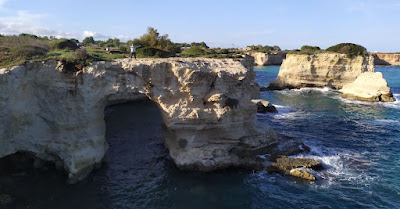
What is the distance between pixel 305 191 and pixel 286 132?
42.5 feet

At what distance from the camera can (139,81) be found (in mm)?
21422

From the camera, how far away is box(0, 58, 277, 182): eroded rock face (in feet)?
64.4

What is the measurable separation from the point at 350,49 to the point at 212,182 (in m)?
58.1

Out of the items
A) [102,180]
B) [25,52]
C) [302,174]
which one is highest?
[25,52]

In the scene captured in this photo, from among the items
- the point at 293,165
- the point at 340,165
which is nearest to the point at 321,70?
the point at 340,165

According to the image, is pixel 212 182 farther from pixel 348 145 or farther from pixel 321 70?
pixel 321 70

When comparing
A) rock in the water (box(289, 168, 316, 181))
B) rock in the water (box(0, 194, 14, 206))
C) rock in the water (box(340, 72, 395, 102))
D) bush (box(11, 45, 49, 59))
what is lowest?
rock in the water (box(0, 194, 14, 206))

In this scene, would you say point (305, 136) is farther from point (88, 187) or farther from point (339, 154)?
point (88, 187)

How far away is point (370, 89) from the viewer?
52.8m

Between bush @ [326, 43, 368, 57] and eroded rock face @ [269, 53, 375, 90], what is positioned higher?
bush @ [326, 43, 368, 57]

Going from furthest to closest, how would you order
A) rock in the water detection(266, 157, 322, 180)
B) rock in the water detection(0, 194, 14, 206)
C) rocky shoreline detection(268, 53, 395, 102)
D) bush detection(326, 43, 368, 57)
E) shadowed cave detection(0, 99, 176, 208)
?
bush detection(326, 43, 368, 57) → rocky shoreline detection(268, 53, 395, 102) → rock in the water detection(266, 157, 322, 180) → shadowed cave detection(0, 99, 176, 208) → rock in the water detection(0, 194, 14, 206)

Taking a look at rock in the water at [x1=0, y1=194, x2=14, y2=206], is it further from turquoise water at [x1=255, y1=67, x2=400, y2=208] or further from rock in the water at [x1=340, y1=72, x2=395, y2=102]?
rock in the water at [x1=340, y1=72, x2=395, y2=102]

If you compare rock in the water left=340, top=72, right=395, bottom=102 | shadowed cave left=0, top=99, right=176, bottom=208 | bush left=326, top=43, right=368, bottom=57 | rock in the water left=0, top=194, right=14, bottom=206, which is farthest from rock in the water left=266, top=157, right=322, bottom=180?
bush left=326, top=43, right=368, bottom=57

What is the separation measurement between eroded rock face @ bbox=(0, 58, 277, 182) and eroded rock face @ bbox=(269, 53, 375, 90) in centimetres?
4567
